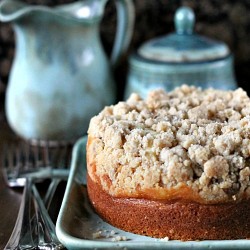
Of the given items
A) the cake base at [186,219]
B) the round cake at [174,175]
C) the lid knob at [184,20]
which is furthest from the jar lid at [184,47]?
the cake base at [186,219]

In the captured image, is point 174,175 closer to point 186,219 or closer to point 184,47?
point 186,219

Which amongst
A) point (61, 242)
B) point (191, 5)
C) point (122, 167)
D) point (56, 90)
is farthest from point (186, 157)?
point (191, 5)

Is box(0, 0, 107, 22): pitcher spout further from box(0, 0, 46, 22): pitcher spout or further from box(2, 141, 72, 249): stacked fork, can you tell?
box(2, 141, 72, 249): stacked fork

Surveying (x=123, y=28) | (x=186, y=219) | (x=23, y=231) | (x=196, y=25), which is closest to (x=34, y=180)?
(x=23, y=231)

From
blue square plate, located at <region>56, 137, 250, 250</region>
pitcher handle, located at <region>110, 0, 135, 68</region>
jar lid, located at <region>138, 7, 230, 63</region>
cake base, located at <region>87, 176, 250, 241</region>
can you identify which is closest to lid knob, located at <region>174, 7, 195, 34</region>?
jar lid, located at <region>138, 7, 230, 63</region>

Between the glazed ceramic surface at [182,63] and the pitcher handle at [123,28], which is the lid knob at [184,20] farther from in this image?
the pitcher handle at [123,28]

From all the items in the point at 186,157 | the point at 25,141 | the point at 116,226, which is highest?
the point at 186,157

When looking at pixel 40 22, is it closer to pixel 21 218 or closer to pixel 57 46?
pixel 57 46
